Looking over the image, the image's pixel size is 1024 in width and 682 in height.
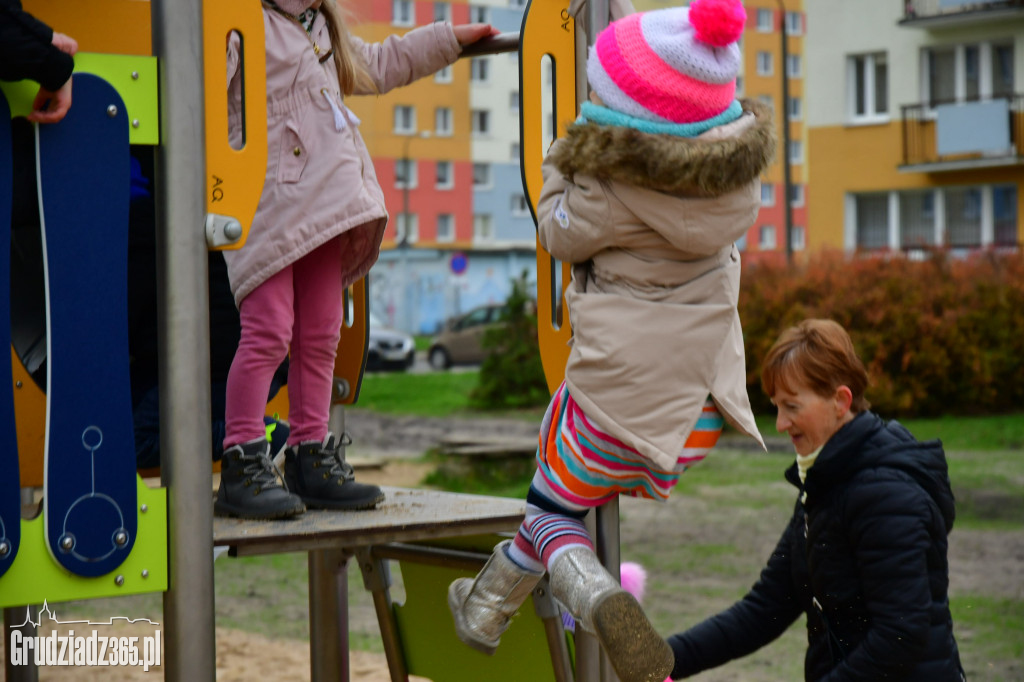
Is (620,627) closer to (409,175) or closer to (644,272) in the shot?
(644,272)

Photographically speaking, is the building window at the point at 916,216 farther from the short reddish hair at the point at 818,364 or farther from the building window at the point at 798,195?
the short reddish hair at the point at 818,364

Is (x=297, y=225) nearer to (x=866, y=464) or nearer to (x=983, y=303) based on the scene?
(x=866, y=464)

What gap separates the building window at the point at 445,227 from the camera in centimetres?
4372

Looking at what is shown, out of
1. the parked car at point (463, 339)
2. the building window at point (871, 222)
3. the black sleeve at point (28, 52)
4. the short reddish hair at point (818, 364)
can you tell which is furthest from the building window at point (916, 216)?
the black sleeve at point (28, 52)

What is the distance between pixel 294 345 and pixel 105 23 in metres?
1.43

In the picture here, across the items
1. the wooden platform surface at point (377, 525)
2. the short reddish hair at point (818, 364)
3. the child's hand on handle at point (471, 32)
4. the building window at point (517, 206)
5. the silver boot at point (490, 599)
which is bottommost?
the silver boot at point (490, 599)

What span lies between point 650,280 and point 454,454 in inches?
311

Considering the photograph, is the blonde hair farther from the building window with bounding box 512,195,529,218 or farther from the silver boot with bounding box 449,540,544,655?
the building window with bounding box 512,195,529,218

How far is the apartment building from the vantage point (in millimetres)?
25266

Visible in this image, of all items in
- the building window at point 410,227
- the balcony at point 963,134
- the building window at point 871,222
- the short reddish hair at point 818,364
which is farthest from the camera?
the building window at point 410,227

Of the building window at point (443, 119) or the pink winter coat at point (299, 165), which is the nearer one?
the pink winter coat at point (299, 165)

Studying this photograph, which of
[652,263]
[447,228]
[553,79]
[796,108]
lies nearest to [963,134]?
[447,228]

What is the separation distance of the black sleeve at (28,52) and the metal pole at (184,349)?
8.2 inches

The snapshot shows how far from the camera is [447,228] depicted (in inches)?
1735
